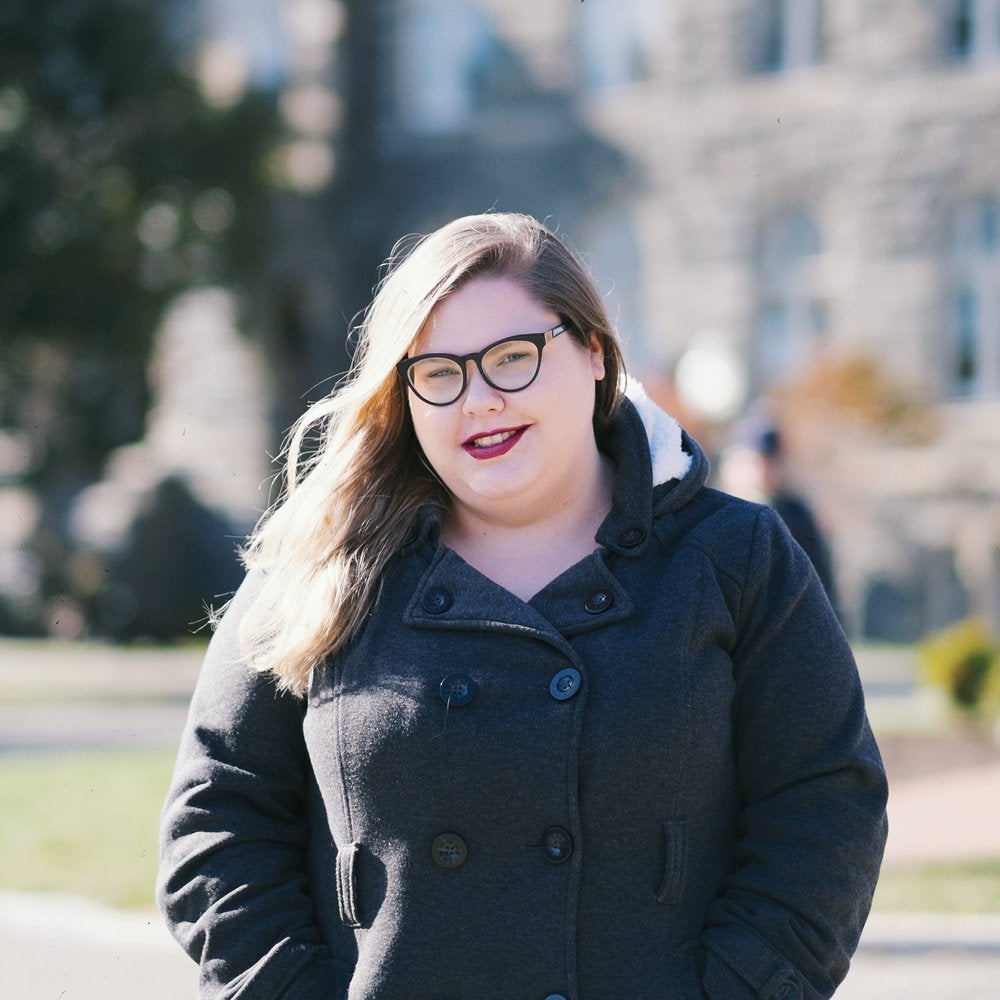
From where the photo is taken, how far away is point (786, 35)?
20.9 meters

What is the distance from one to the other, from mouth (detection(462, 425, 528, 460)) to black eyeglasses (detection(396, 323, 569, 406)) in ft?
0.23

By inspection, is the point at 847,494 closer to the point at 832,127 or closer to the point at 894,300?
the point at 894,300

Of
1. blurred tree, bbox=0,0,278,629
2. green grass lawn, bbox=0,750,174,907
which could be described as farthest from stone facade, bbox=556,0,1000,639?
green grass lawn, bbox=0,750,174,907

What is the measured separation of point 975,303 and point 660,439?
60.1 feet

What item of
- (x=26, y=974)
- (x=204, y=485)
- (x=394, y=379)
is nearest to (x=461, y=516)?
(x=394, y=379)

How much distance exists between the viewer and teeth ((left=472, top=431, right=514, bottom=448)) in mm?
2391

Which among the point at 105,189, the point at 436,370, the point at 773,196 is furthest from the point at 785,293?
the point at 436,370

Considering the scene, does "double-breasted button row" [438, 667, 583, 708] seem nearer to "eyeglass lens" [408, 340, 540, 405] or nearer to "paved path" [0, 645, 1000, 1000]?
"eyeglass lens" [408, 340, 540, 405]

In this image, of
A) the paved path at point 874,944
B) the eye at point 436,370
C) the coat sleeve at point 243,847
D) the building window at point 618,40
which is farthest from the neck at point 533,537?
the building window at point 618,40

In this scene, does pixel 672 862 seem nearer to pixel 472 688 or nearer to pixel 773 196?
pixel 472 688

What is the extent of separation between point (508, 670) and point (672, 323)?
19.0 metres

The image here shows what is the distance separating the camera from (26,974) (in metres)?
5.42

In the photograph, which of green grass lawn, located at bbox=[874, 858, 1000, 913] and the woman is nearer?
the woman

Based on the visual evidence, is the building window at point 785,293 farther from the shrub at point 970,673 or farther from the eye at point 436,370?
the eye at point 436,370
